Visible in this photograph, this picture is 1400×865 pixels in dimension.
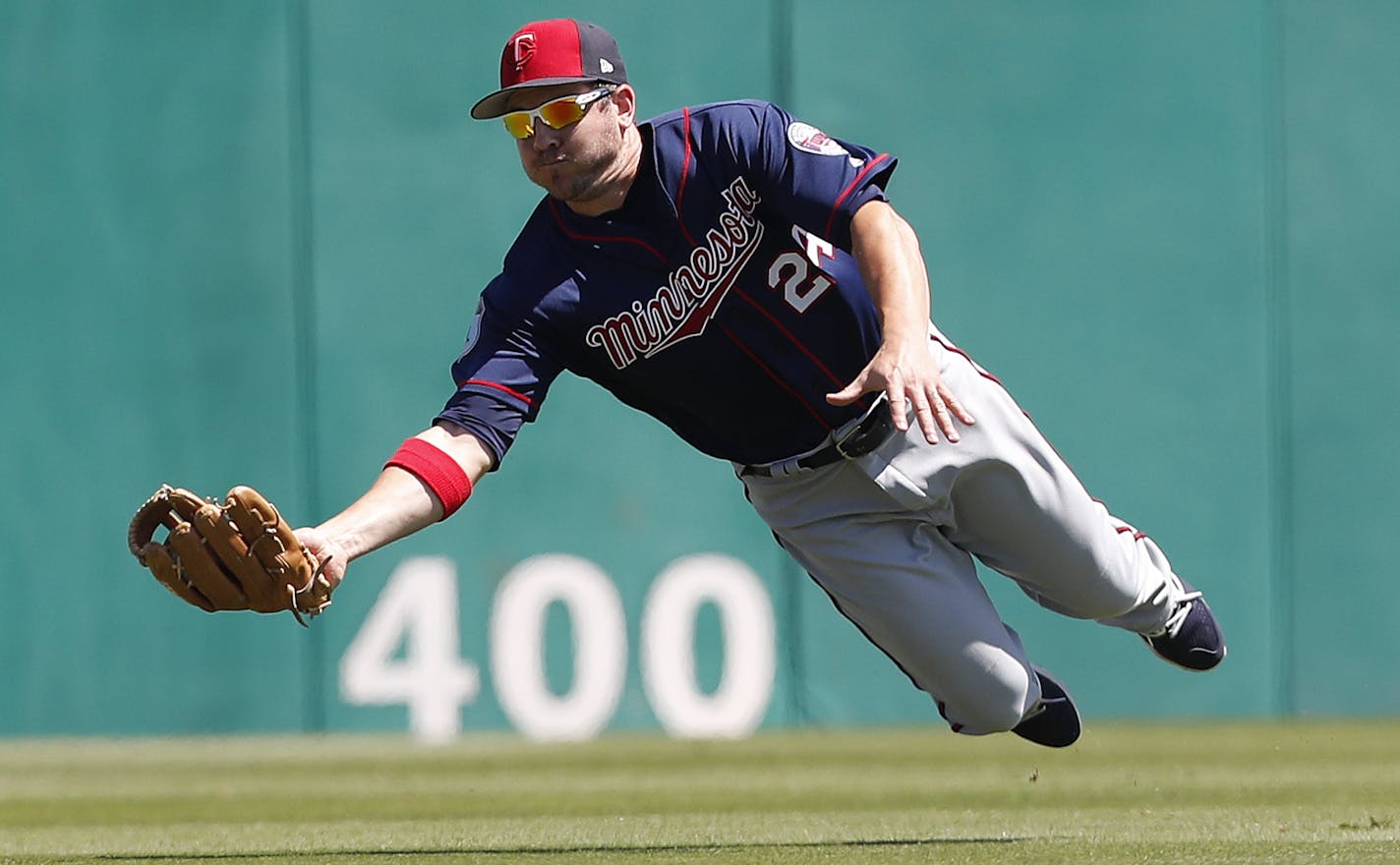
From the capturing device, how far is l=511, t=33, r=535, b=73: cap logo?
13.1 ft

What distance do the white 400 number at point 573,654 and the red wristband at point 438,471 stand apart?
4.89 meters

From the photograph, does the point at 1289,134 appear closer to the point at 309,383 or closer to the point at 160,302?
the point at 309,383

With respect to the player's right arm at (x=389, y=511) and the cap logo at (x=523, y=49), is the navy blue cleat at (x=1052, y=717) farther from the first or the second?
the cap logo at (x=523, y=49)

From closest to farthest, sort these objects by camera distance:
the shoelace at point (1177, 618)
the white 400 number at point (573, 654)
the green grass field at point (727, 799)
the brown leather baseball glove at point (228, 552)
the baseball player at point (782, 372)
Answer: the brown leather baseball glove at point (228, 552) → the baseball player at point (782, 372) → the green grass field at point (727, 799) → the shoelace at point (1177, 618) → the white 400 number at point (573, 654)

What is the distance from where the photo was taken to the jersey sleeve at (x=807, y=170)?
4004mm

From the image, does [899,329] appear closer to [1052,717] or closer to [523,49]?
[523,49]

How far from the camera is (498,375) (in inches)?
162

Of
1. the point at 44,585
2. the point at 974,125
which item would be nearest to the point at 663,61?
the point at 974,125

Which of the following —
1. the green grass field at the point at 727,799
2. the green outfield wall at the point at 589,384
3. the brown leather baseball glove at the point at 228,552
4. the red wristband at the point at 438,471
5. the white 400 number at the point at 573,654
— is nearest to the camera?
the brown leather baseball glove at the point at 228,552

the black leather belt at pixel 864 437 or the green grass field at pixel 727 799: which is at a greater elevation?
the black leather belt at pixel 864 437

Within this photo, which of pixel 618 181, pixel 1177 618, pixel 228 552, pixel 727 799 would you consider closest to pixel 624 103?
pixel 618 181

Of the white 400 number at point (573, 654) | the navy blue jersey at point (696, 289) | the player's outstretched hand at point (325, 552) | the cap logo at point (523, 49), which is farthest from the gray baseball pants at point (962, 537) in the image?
the white 400 number at point (573, 654)

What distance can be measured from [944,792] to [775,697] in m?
2.70

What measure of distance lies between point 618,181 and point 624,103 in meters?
0.17
